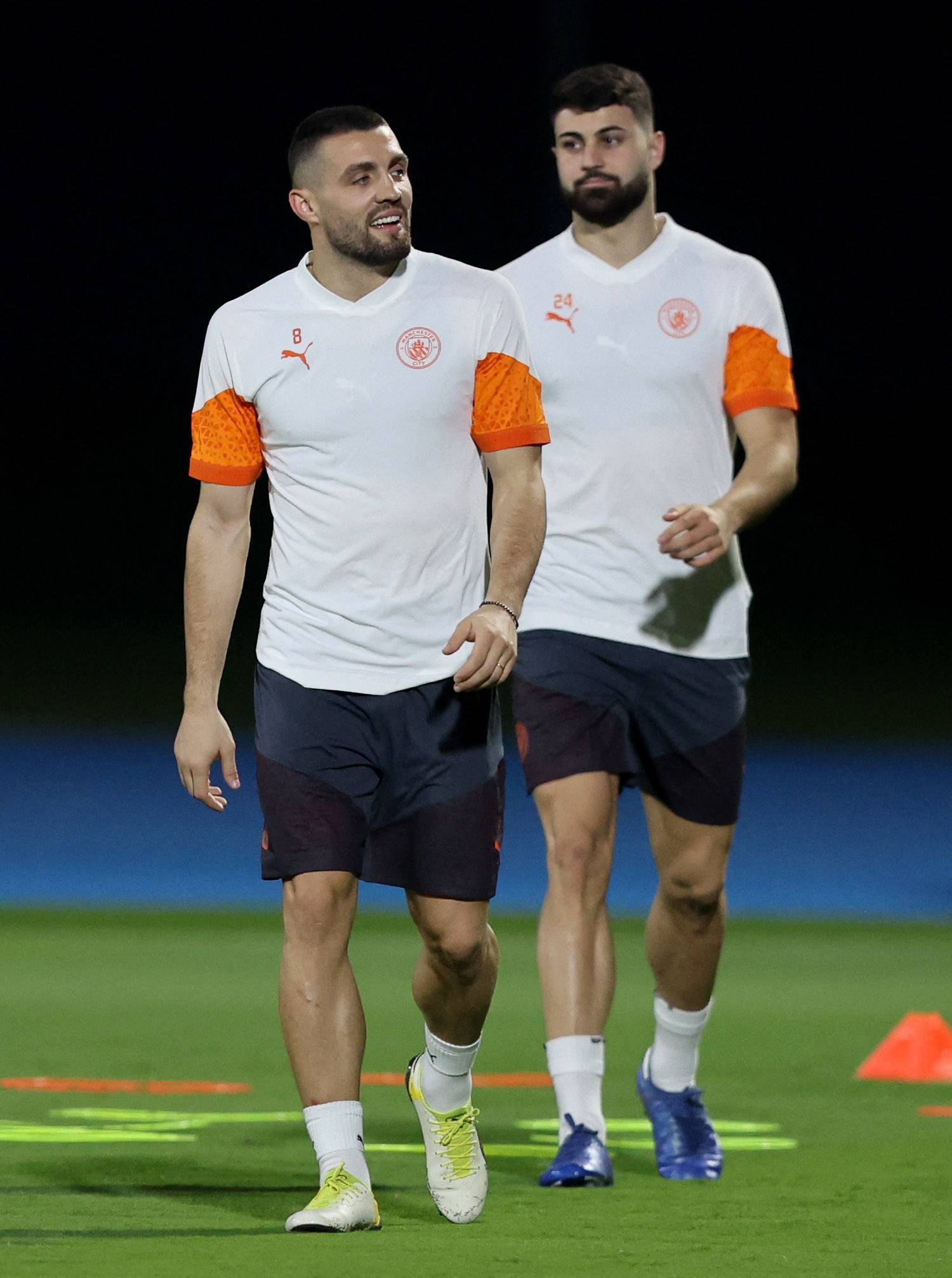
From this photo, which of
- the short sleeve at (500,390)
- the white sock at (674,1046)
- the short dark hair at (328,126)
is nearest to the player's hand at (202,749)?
the short sleeve at (500,390)

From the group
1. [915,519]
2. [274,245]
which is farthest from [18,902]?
[915,519]

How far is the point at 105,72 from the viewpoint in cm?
2012

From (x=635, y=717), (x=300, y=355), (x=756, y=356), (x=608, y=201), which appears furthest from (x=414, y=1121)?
(x=608, y=201)

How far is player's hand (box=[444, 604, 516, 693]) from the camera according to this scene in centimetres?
467

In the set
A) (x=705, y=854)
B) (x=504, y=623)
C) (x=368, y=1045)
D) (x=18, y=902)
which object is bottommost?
(x=18, y=902)

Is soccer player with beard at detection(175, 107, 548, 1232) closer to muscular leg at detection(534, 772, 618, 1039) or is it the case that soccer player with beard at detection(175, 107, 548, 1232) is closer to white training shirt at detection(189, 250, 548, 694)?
white training shirt at detection(189, 250, 548, 694)

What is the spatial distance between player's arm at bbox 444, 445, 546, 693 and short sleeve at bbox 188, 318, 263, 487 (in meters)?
0.50

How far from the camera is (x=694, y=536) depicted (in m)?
5.52

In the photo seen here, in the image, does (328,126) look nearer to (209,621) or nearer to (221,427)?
(221,427)

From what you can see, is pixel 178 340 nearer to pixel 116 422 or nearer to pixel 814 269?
pixel 116 422

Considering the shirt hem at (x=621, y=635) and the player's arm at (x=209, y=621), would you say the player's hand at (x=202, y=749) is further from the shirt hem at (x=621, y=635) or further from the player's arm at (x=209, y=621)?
the shirt hem at (x=621, y=635)

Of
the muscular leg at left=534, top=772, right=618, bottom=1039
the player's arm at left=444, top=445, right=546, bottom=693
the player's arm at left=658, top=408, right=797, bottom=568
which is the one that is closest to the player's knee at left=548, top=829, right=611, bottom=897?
the muscular leg at left=534, top=772, right=618, bottom=1039

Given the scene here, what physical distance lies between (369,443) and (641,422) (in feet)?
3.83

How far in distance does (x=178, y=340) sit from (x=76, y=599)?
2.57 metres
